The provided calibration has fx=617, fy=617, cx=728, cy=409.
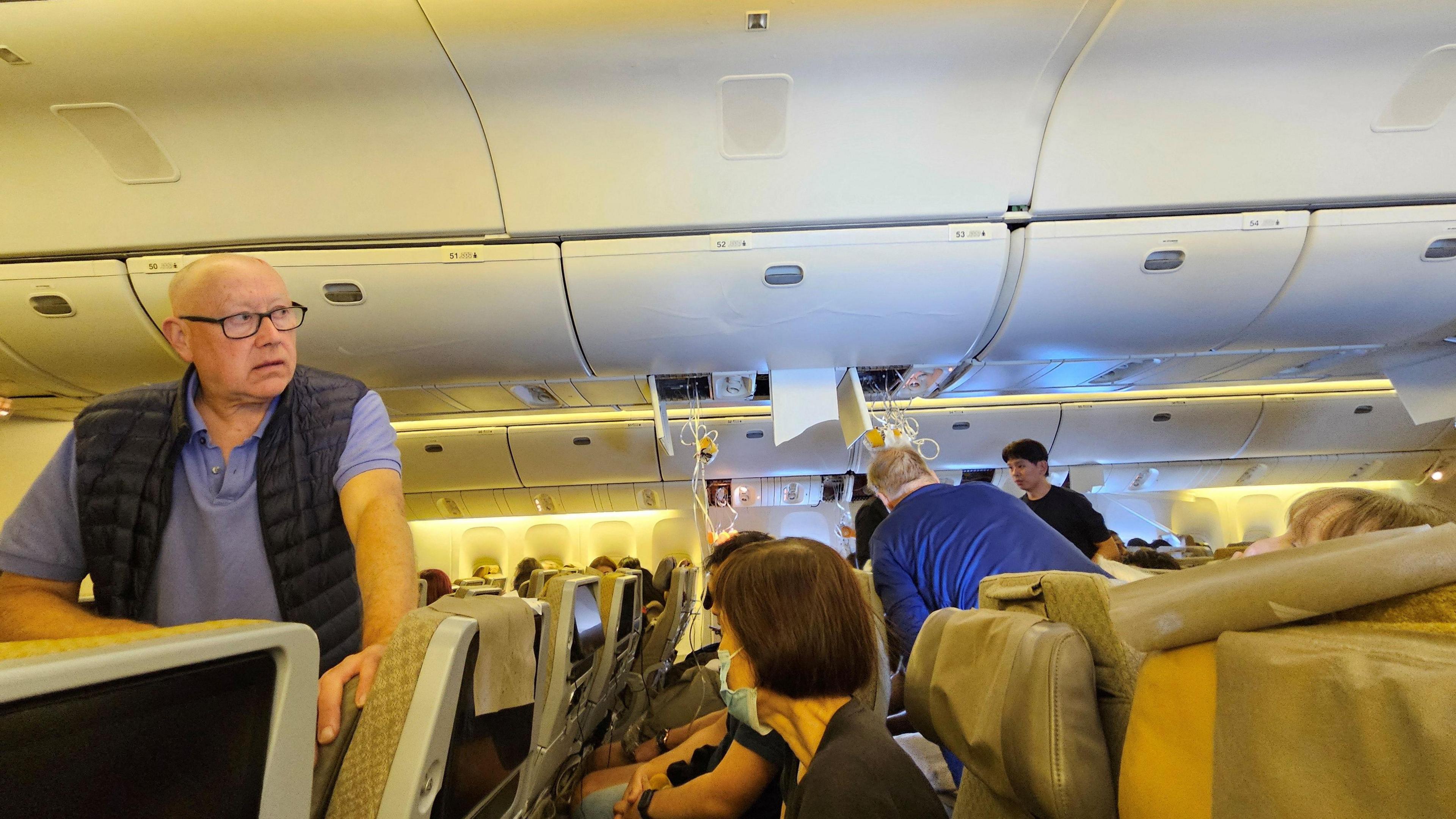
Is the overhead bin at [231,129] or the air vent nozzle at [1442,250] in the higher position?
the overhead bin at [231,129]

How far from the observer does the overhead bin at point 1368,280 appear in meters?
2.69

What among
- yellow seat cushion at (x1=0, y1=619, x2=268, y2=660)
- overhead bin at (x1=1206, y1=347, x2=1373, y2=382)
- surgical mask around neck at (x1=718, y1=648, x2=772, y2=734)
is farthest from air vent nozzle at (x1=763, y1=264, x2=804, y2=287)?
overhead bin at (x1=1206, y1=347, x2=1373, y2=382)

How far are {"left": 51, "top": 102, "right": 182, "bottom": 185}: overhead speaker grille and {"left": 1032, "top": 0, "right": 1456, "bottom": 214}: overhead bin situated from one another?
11.3 ft

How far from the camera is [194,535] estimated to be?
4.83 feet

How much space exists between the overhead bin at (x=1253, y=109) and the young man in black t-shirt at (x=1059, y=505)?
6.93 ft

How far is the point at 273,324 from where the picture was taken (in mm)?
1485

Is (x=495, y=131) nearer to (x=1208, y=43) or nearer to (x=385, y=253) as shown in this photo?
(x=385, y=253)

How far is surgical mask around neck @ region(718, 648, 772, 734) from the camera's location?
165 cm

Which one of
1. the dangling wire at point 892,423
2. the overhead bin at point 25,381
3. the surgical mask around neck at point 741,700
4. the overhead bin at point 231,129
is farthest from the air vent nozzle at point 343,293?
the dangling wire at point 892,423

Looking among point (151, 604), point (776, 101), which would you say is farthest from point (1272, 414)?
point (151, 604)

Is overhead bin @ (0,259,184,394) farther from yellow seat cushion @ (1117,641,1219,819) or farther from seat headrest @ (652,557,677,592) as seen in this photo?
seat headrest @ (652,557,677,592)

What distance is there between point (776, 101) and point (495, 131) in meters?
1.08

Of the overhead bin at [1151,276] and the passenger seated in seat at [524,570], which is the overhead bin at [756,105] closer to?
the overhead bin at [1151,276]

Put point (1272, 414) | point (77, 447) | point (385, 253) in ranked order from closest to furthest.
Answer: point (77, 447), point (385, 253), point (1272, 414)
